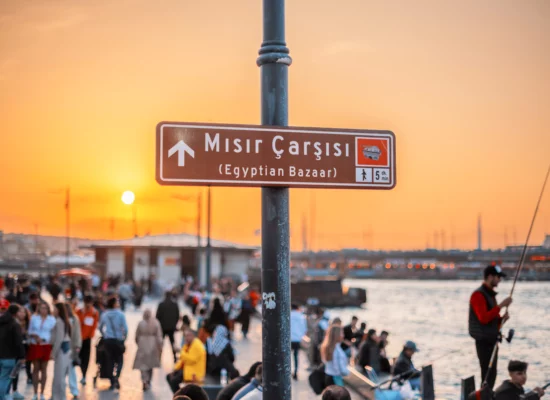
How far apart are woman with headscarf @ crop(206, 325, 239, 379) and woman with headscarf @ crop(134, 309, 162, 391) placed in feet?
5.34

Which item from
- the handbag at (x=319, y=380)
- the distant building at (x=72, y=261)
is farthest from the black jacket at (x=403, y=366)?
the distant building at (x=72, y=261)

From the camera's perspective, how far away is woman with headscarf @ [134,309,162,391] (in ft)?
51.9

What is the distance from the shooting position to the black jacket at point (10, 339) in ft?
41.8

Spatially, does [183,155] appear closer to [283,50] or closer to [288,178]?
[288,178]

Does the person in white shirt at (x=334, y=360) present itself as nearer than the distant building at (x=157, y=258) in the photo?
Yes

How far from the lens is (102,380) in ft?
55.9

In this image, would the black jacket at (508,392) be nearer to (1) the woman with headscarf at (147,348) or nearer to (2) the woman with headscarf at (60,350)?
(2) the woman with headscarf at (60,350)

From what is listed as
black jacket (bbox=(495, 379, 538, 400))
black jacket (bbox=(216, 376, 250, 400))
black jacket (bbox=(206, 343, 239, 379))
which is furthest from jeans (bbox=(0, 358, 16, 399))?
black jacket (bbox=(495, 379, 538, 400))

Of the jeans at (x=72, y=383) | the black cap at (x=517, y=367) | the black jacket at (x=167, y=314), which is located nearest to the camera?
the black cap at (x=517, y=367)

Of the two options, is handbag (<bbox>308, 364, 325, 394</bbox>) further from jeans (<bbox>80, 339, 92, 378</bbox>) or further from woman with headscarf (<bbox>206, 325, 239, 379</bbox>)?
jeans (<bbox>80, 339, 92, 378</bbox>)

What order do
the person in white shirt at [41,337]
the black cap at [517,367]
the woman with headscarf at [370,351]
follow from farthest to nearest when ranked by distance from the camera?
the woman with headscarf at [370,351]
the person in white shirt at [41,337]
the black cap at [517,367]

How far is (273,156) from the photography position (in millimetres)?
5145

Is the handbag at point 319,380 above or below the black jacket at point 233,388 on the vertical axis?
below

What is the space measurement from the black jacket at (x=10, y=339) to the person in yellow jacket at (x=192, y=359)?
2506mm
